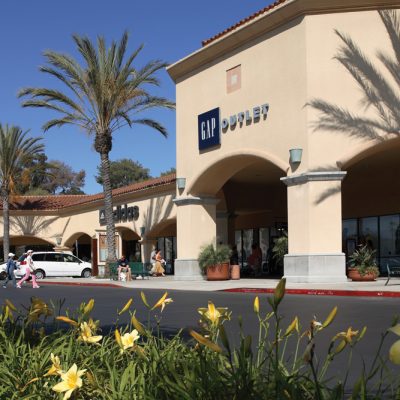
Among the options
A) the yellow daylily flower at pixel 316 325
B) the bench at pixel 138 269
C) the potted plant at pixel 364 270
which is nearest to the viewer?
the yellow daylily flower at pixel 316 325

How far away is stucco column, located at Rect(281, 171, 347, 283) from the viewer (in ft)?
67.5

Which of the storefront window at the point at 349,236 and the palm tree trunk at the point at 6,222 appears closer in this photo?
the storefront window at the point at 349,236

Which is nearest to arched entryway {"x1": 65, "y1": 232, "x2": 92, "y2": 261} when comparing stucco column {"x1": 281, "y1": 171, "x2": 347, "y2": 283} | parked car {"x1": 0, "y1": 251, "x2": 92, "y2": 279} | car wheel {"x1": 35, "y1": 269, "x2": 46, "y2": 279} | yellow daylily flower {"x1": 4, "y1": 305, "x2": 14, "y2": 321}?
parked car {"x1": 0, "y1": 251, "x2": 92, "y2": 279}

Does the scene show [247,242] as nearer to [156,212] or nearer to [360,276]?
[156,212]

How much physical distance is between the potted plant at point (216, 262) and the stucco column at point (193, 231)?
0.66m

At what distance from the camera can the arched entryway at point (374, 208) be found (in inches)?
1096

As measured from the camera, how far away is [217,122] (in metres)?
24.8

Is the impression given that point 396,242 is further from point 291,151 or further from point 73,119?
point 73,119

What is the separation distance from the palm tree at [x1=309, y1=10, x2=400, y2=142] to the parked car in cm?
2272

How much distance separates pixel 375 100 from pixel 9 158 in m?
28.5

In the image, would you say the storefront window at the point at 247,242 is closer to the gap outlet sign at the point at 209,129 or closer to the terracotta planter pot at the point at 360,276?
the gap outlet sign at the point at 209,129

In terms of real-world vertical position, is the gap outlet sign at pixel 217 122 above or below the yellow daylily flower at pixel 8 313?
above

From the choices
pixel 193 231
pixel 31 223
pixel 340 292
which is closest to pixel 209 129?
pixel 193 231

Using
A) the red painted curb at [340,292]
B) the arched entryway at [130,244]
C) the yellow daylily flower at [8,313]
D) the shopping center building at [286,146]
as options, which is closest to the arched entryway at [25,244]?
the arched entryway at [130,244]
